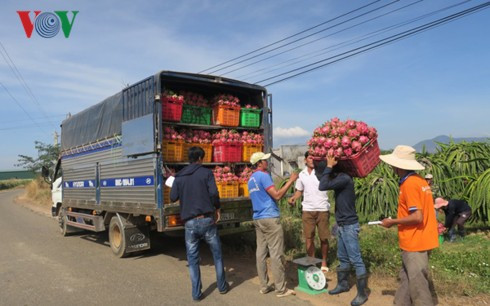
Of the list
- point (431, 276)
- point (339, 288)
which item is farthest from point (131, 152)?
point (431, 276)

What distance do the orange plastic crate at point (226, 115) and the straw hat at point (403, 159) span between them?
156 inches

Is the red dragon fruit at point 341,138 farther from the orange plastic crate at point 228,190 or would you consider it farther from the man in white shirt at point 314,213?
the orange plastic crate at point 228,190

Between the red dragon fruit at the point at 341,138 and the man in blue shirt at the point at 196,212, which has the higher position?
the red dragon fruit at the point at 341,138

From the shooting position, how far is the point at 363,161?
4.53 m

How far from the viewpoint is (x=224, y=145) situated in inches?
292

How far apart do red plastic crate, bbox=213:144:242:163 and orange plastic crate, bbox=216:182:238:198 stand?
1.70 feet

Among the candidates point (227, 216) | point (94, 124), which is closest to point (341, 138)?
point (227, 216)

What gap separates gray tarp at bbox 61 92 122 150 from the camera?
769cm

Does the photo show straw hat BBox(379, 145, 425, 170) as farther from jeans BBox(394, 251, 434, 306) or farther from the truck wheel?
the truck wheel

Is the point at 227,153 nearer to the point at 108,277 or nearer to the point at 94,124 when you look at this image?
the point at 108,277

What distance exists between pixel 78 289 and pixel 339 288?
3.68m

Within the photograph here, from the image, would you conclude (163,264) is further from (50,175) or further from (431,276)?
(50,175)

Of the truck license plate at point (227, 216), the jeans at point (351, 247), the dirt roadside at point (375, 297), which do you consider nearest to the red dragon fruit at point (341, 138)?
the jeans at point (351, 247)

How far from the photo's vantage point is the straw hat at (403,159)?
382cm
